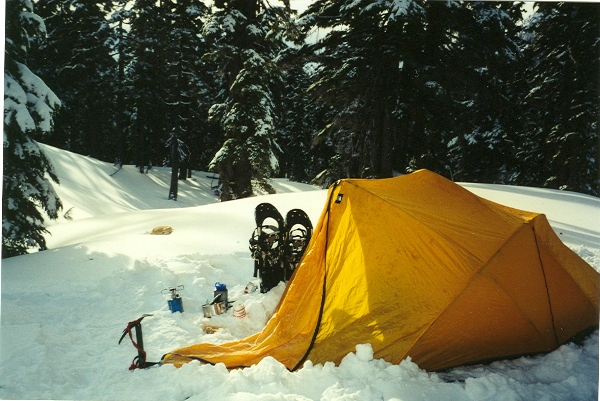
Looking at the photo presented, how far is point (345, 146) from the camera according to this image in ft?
50.4

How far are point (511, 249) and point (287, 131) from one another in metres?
30.8

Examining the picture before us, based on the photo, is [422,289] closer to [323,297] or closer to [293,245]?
[323,297]

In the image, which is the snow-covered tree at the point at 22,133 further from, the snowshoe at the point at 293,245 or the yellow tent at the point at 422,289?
the yellow tent at the point at 422,289

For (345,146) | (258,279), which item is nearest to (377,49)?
(345,146)

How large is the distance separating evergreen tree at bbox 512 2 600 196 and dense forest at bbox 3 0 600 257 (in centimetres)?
7

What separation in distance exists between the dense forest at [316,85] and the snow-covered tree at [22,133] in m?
0.03

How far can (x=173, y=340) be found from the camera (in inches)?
Answer: 162

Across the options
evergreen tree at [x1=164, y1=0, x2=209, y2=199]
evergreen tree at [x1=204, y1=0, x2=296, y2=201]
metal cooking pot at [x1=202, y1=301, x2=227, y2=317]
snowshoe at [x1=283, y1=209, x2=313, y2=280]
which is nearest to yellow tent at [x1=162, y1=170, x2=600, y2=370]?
metal cooking pot at [x1=202, y1=301, x2=227, y2=317]

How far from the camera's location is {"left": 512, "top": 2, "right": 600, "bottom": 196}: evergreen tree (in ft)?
41.0

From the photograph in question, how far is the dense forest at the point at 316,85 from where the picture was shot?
731 cm

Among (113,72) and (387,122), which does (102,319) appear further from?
(113,72)

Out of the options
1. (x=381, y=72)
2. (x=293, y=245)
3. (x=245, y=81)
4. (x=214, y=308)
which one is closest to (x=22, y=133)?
(x=214, y=308)

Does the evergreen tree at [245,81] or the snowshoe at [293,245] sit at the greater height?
the evergreen tree at [245,81]

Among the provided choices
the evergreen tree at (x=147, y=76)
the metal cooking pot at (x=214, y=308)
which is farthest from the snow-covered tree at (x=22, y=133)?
the evergreen tree at (x=147, y=76)
